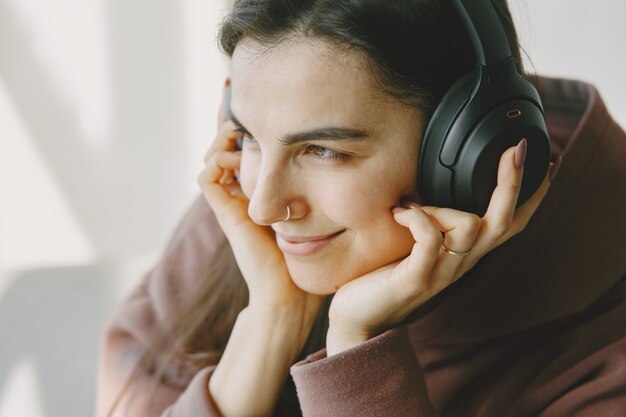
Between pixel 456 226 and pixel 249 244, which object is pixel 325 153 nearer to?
pixel 456 226

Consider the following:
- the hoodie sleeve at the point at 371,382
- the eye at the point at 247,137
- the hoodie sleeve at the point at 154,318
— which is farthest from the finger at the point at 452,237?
the hoodie sleeve at the point at 154,318

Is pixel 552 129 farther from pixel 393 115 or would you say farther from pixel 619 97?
pixel 619 97

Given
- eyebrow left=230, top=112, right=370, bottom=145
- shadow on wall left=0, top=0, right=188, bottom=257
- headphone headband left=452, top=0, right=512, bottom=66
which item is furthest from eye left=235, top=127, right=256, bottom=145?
shadow on wall left=0, top=0, right=188, bottom=257

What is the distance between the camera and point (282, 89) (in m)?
0.91

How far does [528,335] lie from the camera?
1.13m

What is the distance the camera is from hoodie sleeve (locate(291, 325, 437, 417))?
100 centimetres

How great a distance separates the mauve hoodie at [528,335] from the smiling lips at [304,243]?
0.49 feet

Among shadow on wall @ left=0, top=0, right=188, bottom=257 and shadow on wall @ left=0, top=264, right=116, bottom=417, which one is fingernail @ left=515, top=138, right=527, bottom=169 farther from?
shadow on wall @ left=0, top=0, right=188, bottom=257

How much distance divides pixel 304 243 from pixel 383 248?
115mm

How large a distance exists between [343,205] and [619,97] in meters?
1.20

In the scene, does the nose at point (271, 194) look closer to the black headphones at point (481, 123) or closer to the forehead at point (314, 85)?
the forehead at point (314, 85)

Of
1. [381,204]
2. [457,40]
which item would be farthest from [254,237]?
[457,40]

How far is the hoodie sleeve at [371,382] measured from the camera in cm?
100

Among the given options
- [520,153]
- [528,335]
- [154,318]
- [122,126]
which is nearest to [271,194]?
[520,153]
